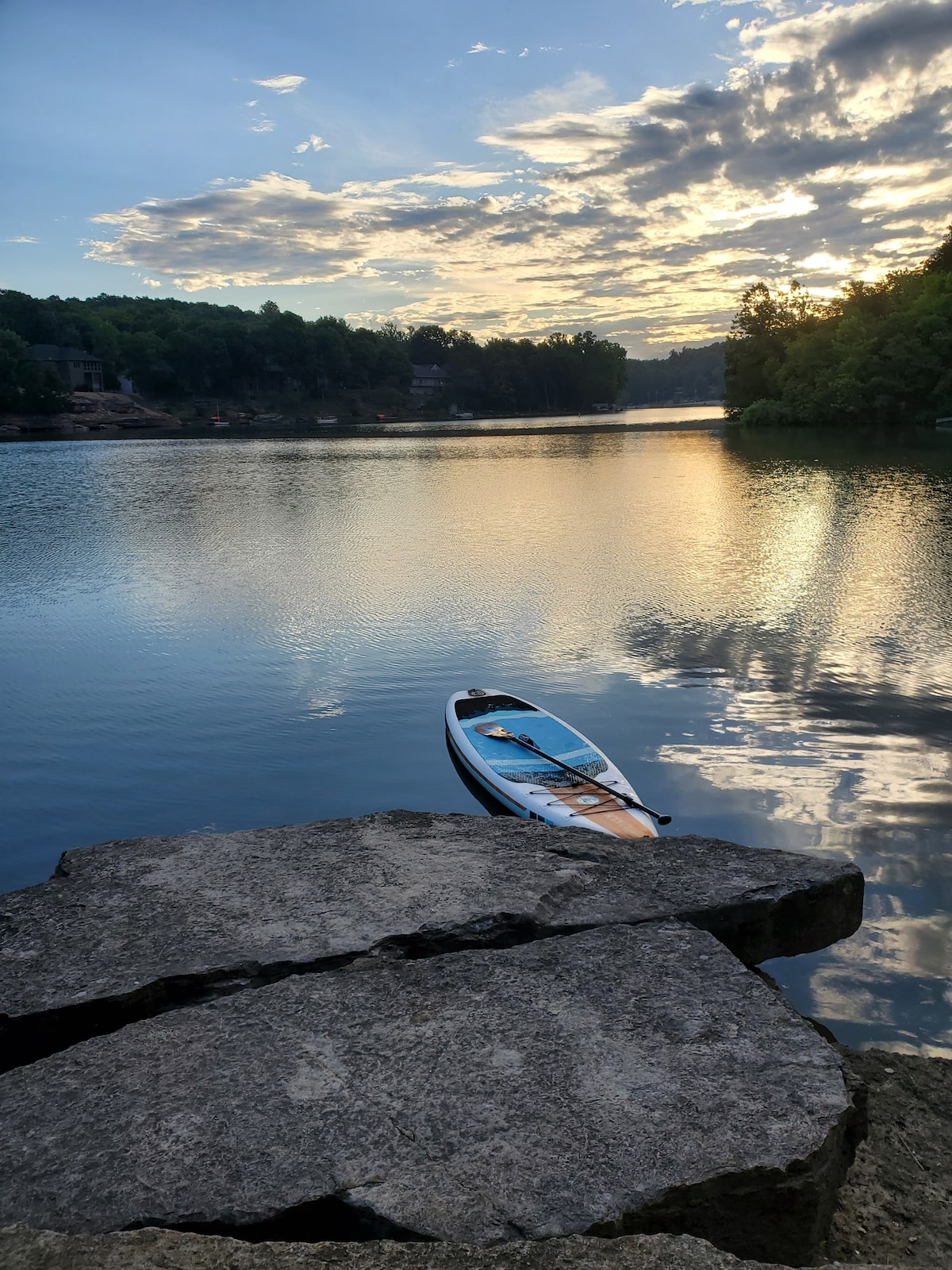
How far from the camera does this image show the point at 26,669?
570 inches

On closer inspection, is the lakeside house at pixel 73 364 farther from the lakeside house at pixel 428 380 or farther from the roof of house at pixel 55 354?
the lakeside house at pixel 428 380

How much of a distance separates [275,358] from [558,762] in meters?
149

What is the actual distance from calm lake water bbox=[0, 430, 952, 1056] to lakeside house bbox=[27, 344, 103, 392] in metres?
103

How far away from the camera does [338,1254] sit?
301 centimetres

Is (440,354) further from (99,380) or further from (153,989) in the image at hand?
(153,989)

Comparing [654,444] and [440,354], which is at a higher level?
[440,354]

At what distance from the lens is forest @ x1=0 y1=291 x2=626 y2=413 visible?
5182 inches

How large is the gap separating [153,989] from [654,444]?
74468 mm

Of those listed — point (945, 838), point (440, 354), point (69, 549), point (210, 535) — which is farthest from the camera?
point (440, 354)

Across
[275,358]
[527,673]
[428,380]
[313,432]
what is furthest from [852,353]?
[428,380]

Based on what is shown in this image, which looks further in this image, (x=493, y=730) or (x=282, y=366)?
(x=282, y=366)

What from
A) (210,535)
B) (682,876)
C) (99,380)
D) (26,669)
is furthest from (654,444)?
(99,380)

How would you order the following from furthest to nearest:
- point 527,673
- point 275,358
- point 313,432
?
point 275,358
point 313,432
point 527,673

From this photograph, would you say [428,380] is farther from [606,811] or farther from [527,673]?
[606,811]
